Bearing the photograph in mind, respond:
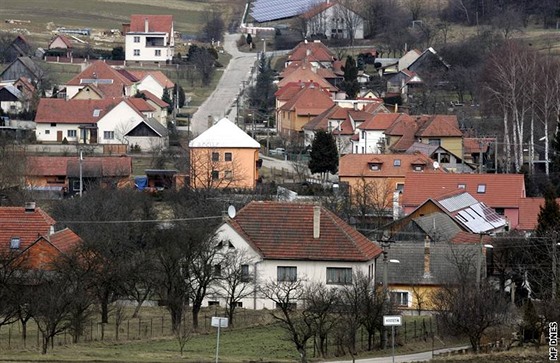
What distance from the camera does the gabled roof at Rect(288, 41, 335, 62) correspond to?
90312 millimetres

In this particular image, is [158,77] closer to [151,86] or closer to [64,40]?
[151,86]

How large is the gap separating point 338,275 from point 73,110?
110 feet

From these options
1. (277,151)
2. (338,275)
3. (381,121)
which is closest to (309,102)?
(381,121)

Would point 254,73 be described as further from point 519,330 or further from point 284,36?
point 519,330

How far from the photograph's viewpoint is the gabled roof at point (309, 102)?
249 feet

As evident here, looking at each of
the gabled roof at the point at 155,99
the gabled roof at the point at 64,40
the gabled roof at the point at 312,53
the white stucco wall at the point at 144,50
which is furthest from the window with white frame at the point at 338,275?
the gabled roof at the point at 64,40

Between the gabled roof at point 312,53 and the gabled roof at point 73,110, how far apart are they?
19566 mm

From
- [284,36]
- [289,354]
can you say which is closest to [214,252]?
[289,354]

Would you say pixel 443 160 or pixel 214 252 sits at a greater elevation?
pixel 443 160

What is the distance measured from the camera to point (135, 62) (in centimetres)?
9406

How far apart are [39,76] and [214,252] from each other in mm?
46758

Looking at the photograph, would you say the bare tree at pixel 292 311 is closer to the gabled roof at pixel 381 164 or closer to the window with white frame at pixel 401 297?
the window with white frame at pixel 401 297

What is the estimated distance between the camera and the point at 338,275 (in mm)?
40438

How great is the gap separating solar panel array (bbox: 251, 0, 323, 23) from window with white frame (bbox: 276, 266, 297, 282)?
67.1m
